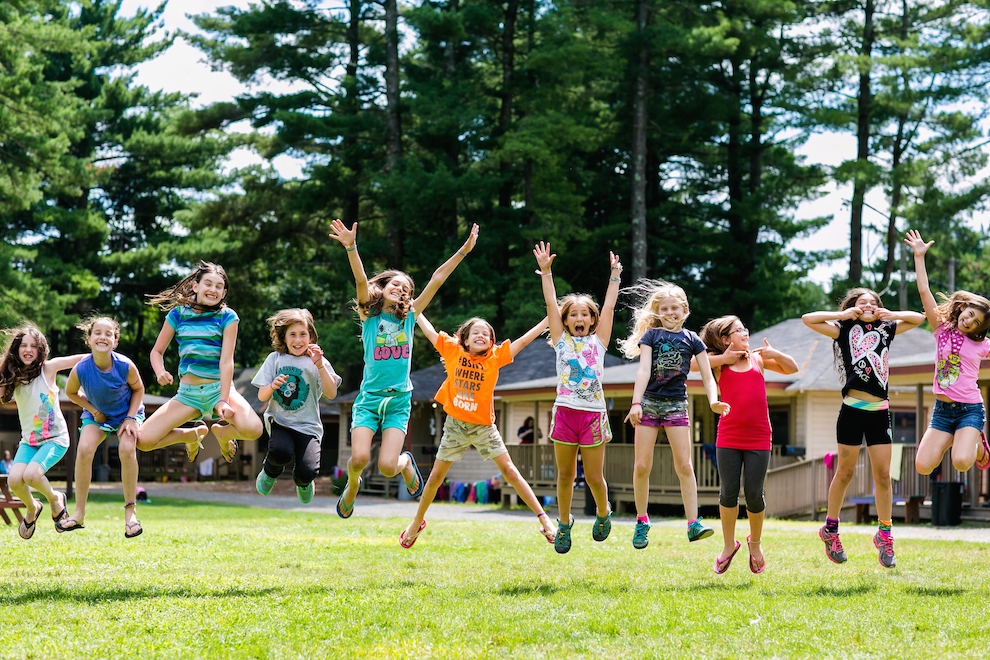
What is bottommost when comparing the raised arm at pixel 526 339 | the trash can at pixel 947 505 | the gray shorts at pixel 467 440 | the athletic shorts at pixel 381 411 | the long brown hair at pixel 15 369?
the trash can at pixel 947 505

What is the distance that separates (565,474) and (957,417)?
3158 mm

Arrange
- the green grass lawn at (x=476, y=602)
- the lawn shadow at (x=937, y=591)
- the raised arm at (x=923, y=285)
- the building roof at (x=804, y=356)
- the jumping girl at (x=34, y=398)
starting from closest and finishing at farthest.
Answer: the green grass lawn at (x=476, y=602) → the lawn shadow at (x=937, y=591) → the raised arm at (x=923, y=285) → the jumping girl at (x=34, y=398) → the building roof at (x=804, y=356)

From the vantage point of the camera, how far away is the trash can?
19938 millimetres

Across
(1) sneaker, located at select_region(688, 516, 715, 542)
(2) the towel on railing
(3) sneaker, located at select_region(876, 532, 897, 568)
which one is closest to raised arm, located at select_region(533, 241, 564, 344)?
(1) sneaker, located at select_region(688, 516, 715, 542)

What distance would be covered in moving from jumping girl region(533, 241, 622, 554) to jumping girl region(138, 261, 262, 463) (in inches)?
94.2

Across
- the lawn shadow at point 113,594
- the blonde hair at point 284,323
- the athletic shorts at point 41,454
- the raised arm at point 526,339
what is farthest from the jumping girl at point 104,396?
the raised arm at point 526,339

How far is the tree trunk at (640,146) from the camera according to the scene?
3525 centimetres

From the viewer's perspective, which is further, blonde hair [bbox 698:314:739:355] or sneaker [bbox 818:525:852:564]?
blonde hair [bbox 698:314:739:355]

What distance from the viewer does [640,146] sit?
3616cm

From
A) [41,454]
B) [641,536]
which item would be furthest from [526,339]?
[41,454]

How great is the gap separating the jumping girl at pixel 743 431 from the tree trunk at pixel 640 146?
2508 centimetres

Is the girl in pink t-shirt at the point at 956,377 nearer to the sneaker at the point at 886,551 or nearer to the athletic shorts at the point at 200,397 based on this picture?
the sneaker at the point at 886,551

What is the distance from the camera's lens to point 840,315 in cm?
927

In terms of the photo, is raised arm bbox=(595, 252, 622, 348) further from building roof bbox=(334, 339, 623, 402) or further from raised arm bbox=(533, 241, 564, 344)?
building roof bbox=(334, 339, 623, 402)
